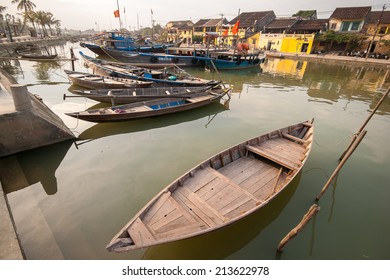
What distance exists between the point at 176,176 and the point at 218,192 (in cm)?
232

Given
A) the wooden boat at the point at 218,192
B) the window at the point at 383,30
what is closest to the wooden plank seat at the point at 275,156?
the wooden boat at the point at 218,192

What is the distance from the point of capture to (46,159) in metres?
8.30

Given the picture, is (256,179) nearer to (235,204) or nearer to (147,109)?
(235,204)

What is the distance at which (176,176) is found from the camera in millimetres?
7672

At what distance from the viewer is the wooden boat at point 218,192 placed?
4.25 m

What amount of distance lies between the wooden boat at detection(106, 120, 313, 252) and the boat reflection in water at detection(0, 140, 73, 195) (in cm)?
433

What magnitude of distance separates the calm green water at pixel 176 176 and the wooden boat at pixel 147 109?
620mm

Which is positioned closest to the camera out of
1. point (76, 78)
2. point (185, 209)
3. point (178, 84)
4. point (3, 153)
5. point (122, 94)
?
point (185, 209)

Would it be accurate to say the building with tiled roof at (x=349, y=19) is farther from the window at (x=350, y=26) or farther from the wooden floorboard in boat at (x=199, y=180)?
the wooden floorboard in boat at (x=199, y=180)

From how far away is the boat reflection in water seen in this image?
23.0ft

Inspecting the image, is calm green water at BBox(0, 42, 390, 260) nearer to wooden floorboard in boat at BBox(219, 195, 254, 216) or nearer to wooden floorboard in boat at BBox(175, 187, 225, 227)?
wooden floorboard in boat at BBox(219, 195, 254, 216)

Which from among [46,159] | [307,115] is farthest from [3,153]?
[307,115]
